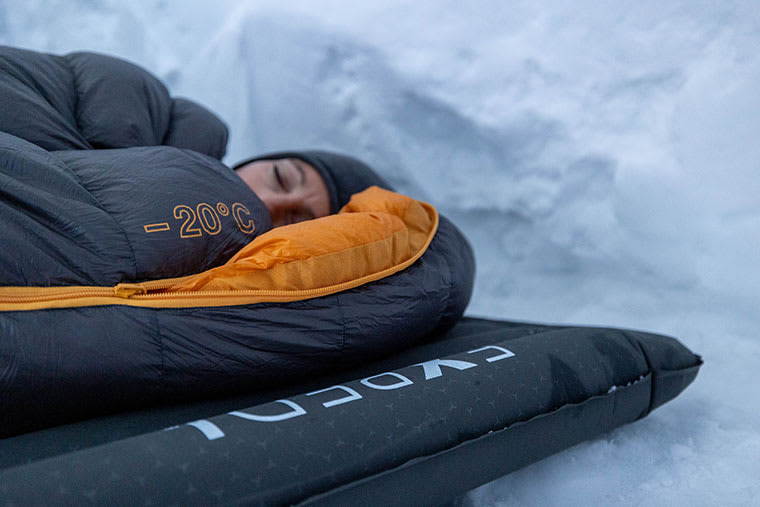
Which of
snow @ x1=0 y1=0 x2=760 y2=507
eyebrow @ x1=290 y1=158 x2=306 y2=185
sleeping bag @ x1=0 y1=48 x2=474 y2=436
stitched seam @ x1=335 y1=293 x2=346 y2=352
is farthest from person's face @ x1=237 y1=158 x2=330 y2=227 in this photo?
snow @ x1=0 y1=0 x2=760 y2=507

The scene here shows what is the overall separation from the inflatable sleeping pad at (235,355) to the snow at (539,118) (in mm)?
439

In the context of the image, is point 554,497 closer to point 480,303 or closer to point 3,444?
point 3,444

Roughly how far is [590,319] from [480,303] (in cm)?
30

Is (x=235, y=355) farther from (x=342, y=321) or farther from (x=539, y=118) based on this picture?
(x=539, y=118)

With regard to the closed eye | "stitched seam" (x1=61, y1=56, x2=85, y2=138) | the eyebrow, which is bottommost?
the closed eye

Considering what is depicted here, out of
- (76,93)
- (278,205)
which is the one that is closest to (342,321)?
(278,205)

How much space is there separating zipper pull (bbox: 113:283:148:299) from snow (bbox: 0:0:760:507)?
2.92 ft

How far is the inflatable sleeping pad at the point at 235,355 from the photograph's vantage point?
1.84ft

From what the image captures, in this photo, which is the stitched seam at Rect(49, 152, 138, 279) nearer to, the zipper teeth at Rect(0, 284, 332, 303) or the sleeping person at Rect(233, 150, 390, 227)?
the zipper teeth at Rect(0, 284, 332, 303)

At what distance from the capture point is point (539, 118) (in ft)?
5.36

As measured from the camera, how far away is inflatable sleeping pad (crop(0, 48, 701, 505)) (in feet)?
1.84

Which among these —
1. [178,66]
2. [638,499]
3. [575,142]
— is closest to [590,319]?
[575,142]

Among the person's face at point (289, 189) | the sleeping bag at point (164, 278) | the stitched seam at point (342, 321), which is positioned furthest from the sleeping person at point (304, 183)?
the stitched seam at point (342, 321)

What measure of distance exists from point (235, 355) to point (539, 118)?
47.8 inches
